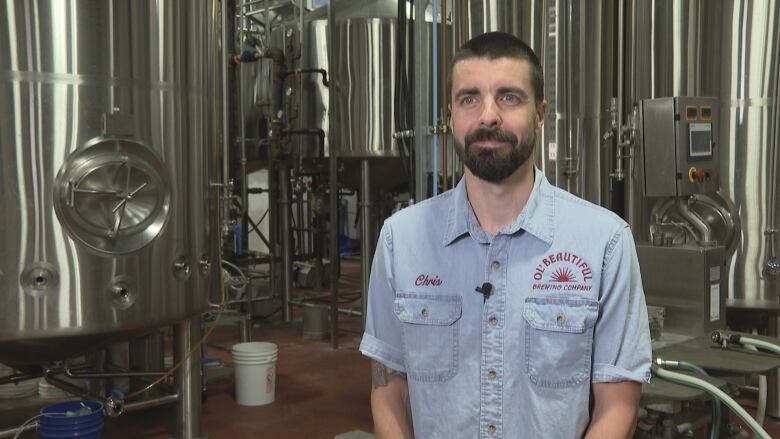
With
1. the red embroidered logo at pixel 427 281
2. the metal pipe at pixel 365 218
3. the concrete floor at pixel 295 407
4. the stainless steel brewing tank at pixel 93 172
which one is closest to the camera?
the red embroidered logo at pixel 427 281

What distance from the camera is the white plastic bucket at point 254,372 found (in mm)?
3891

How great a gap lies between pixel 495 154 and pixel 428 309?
1.00ft

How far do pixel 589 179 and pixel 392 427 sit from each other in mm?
2804

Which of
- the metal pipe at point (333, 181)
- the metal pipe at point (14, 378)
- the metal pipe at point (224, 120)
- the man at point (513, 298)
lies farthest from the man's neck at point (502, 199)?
the metal pipe at point (333, 181)

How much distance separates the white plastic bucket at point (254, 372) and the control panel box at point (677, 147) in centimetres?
209

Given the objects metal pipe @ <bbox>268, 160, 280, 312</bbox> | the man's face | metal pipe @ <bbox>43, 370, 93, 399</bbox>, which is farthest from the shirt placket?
metal pipe @ <bbox>268, 160, 280, 312</bbox>

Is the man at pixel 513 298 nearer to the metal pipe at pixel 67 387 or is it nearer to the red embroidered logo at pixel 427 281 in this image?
the red embroidered logo at pixel 427 281

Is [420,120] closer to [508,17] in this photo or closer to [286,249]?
[508,17]

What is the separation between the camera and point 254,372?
389cm

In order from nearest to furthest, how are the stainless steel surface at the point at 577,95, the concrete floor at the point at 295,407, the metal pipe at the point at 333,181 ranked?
the concrete floor at the point at 295,407, the stainless steel surface at the point at 577,95, the metal pipe at the point at 333,181

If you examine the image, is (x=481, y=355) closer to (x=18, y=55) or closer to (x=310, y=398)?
(x=18, y=55)

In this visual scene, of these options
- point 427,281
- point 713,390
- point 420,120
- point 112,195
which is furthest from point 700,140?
point 112,195

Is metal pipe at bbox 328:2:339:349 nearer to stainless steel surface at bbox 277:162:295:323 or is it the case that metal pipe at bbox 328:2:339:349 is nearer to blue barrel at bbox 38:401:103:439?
stainless steel surface at bbox 277:162:295:323

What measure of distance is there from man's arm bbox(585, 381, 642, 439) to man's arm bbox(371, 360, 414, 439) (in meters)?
0.35
